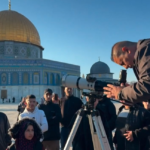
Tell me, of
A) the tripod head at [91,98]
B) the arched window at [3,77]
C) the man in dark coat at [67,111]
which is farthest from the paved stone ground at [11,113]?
the arched window at [3,77]

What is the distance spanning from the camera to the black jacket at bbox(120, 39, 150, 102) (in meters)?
1.57

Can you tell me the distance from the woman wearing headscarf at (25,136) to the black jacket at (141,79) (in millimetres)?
1185

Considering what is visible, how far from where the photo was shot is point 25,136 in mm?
2396

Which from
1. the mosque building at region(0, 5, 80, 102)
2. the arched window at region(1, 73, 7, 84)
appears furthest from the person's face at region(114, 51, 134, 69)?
the arched window at region(1, 73, 7, 84)

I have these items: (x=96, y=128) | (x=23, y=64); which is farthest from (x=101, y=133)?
(x=23, y=64)

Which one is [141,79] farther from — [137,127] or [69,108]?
[69,108]

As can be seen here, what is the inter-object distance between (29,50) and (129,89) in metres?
29.2

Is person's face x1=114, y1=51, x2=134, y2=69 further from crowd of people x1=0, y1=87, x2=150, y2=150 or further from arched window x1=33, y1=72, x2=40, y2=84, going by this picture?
arched window x1=33, y1=72, x2=40, y2=84

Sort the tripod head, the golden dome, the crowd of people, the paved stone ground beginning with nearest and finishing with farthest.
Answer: the tripod head < the crowd of people < the paved stone ground < the golden dome

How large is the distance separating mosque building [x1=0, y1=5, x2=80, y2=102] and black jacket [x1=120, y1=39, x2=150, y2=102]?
24.5 m

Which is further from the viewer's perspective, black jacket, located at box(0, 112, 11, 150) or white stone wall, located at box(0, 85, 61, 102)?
white stone wall, located at box(0, 85, 61, 102)

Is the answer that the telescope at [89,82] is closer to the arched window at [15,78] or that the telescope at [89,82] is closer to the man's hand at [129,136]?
the man's hand at [129,136]

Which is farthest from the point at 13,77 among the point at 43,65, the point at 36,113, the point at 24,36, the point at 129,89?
the point at 129,89

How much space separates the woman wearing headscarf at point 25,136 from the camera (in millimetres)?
2381
